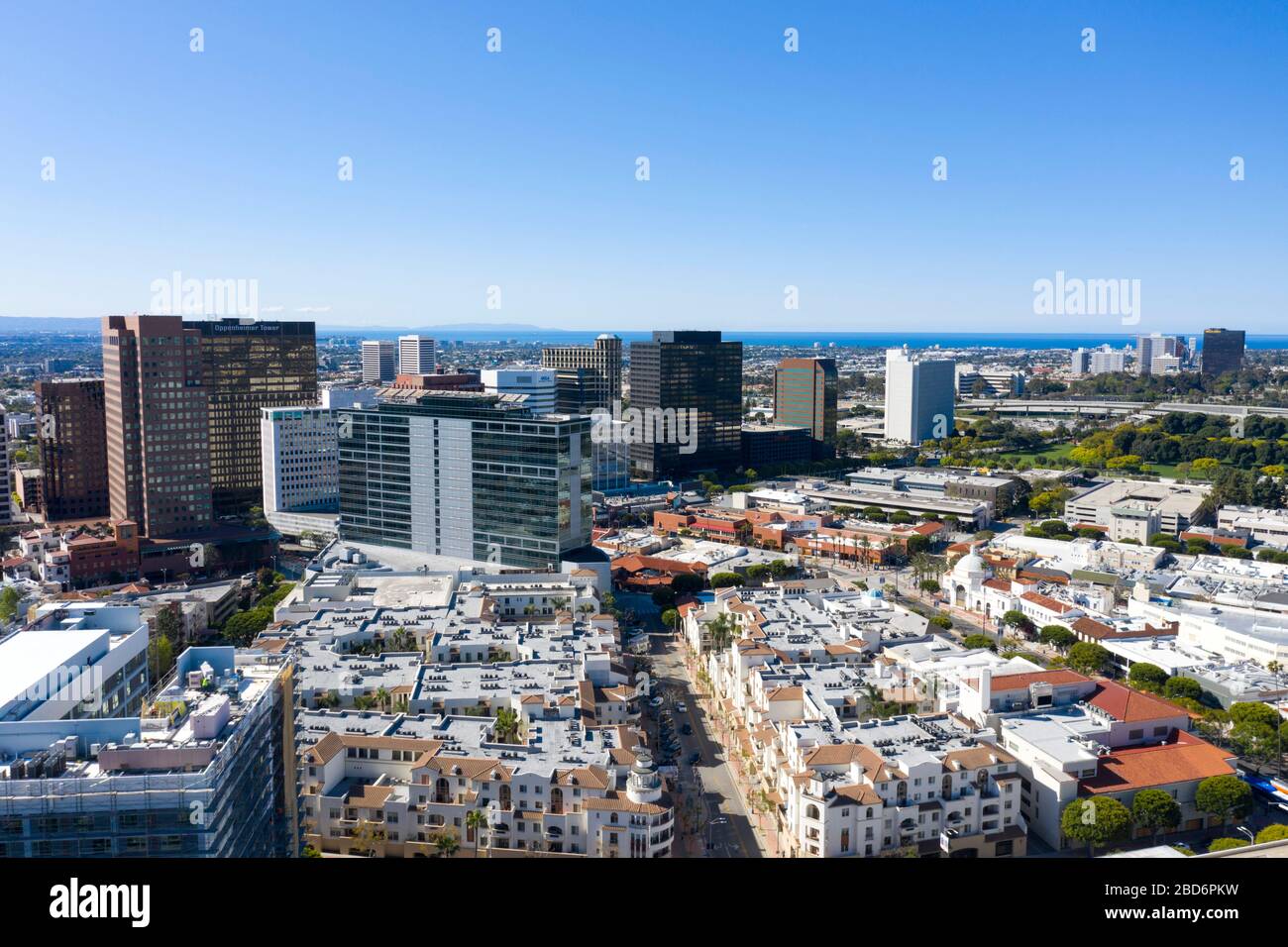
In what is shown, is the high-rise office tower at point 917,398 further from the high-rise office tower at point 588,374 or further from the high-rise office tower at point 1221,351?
the high-rise office tower at point 1221,351

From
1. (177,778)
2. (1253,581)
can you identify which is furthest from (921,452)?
(177,778)

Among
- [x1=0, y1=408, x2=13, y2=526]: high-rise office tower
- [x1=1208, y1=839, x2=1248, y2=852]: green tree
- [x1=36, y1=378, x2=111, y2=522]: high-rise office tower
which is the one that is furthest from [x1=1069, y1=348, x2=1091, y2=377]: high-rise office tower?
[x1=1208, y1=839, x2=1248, y2=852]: green tree

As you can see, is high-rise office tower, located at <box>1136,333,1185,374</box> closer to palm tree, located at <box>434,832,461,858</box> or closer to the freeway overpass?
the freeway overpass

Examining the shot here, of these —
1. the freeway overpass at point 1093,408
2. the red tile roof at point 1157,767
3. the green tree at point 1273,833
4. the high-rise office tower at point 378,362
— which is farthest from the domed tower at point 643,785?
the high-rise office tower at point 378,362

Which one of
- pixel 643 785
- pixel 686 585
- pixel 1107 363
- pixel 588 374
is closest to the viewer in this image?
pixel 643 785

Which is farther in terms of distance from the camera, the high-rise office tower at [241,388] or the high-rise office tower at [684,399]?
the high-rise office tower at [684,399]

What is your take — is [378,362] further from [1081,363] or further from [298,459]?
[1081,363]

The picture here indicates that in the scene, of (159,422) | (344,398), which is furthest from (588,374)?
(159,422)
